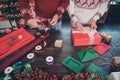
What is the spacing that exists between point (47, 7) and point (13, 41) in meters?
0.47

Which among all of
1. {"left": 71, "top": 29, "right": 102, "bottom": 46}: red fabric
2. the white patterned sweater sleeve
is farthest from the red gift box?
the white patterned sweater sleeve

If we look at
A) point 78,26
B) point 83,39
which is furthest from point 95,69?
point 78,26

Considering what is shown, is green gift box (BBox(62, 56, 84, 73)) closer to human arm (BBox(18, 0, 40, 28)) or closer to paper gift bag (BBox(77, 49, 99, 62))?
paper gift bag (BBox(77, 49, 99, 62))

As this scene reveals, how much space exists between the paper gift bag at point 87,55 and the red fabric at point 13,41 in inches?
19.1

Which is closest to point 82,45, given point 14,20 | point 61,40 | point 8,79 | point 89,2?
point 61,40

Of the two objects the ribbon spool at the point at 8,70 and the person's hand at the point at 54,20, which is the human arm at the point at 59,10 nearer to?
the person's hand at the point at 54,20

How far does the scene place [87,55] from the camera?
1.28 meters

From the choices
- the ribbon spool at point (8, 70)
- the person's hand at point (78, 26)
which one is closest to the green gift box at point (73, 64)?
the person's hand at point (78, 26)

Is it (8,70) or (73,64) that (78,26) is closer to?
(73,64)

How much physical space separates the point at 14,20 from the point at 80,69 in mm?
1545

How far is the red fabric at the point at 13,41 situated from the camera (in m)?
1.28

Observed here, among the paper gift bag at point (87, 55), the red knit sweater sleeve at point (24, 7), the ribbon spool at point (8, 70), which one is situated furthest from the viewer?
the red knit sweater sleeve at point (24, 7)

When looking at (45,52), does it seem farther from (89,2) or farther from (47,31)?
(89,2)

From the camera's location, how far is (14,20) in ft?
7.63
